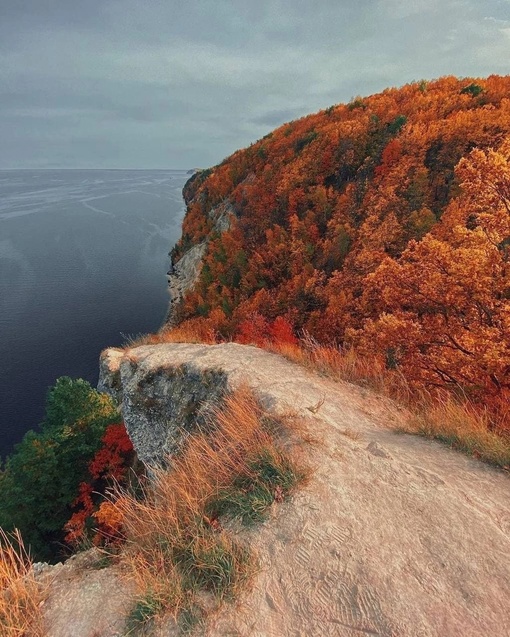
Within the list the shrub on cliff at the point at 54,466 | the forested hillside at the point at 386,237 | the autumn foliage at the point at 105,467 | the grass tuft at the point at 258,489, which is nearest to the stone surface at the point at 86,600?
the grass tuft at the point at 258,489

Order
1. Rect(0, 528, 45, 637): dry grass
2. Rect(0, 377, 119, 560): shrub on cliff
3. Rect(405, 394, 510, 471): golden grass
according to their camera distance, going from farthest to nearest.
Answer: Rect(0, 377, 119, 560): shrub on cliff, Rect(405, 394, 510, 471): golden grass, Rect(0, 528, 45, 637): dry grass

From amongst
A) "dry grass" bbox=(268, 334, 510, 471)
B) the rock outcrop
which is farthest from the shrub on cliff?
the rock outcrop

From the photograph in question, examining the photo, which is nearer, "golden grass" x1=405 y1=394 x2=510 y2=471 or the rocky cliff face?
"golden grass" x1=405 y1=394 x2=510 y2=471

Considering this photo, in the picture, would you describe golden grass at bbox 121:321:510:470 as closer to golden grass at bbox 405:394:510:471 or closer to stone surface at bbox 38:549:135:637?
golden grass at bbox 405:394:510:471

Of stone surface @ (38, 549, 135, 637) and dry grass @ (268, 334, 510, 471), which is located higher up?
dry grass @ (268, 334, 510, 471)

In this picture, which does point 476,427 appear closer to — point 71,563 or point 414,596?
point 414,596

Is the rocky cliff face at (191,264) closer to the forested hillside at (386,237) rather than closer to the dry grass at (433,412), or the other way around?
the forested hillside at (386,237)
